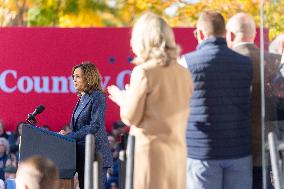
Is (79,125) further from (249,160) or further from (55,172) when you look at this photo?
(55,172)

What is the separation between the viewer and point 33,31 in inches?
606

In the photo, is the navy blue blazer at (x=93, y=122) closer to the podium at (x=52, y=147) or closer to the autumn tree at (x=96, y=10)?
the podium at (x=52, y=147)

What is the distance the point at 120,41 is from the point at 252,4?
6.73m

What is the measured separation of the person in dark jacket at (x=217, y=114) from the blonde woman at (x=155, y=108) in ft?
0.82

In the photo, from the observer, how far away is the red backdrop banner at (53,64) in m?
15.2

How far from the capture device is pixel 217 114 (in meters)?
7.27

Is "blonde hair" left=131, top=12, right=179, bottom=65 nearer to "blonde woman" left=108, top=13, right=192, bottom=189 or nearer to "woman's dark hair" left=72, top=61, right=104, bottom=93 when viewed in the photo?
"blonde woman" left=108, top=13, right=192, bottom=189

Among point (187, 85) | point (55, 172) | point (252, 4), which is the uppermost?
point (252, 4)

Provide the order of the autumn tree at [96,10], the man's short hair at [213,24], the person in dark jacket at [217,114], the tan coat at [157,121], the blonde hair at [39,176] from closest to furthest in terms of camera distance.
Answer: the blonde hair at [39,176] < the tan coat at [157,121] < the person in dark jacket at [217,114] < the man's short hair at [213,24] < the autumn tree at [96,10]

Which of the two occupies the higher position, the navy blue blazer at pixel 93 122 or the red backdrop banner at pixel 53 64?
the red backdrop banner at pixel 53 64

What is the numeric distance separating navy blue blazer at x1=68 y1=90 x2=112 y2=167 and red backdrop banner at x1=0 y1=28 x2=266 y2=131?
20.2 ft

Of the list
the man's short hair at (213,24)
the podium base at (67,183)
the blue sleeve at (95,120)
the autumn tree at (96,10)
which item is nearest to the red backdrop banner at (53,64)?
the podium base at (67,183)

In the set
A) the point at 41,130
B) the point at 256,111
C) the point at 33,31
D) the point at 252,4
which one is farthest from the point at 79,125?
the point at 252,4

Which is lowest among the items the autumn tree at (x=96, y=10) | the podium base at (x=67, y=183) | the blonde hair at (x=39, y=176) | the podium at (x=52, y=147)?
the podium base at (x=67, y=183)
